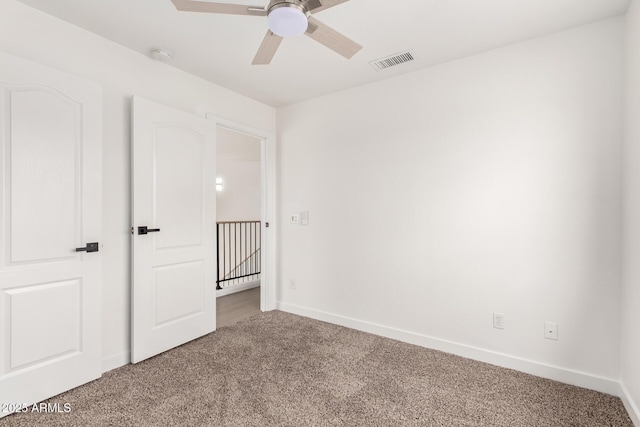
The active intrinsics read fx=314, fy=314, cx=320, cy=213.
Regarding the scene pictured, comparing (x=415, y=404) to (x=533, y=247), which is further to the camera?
(x=533, y=247)

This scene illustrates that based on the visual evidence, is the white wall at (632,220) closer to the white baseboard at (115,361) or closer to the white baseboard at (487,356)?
the white baseboard at (487,356)

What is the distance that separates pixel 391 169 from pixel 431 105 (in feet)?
2.19

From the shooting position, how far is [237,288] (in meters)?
4.94

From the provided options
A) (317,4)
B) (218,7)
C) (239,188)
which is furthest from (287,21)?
(239,188)

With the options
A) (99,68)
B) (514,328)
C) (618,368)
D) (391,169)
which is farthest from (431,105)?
(99,68)

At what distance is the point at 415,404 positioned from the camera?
1996 millimetres

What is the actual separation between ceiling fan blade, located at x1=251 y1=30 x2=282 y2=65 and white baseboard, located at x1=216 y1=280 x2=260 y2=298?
3.58 meters

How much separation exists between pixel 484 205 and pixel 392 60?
4.80ft

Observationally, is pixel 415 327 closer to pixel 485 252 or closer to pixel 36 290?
pixel 485 252

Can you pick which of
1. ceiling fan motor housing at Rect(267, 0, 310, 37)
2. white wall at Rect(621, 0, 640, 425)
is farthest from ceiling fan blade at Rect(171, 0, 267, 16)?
white wall at Rect(621, 0, 640, 425)

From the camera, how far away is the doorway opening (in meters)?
4.16

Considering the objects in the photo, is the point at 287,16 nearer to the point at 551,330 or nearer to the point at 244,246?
the point at 551,330

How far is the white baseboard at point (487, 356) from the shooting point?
7.09 feet

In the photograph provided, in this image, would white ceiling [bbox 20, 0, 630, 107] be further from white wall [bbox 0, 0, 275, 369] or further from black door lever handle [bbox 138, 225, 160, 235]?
black door lever handle [bbox 138, 225, 160, 235]
